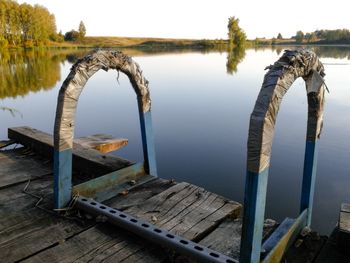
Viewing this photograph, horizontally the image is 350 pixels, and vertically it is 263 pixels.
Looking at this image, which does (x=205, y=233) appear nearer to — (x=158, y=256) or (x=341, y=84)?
(x=158, y=256)

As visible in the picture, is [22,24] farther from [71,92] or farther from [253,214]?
[253,214]

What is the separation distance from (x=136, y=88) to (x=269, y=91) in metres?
1.92

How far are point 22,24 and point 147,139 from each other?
77.0m

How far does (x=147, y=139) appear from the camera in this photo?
→ 11.4 feet

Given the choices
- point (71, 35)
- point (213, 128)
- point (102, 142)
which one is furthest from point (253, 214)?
point (71, 35)

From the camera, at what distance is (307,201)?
8.34 feet

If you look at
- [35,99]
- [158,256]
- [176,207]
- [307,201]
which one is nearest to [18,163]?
[176,207]

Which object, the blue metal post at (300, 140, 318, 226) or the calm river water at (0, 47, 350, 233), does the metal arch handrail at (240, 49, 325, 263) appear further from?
the calm river water at (0, 47, 350, 233)

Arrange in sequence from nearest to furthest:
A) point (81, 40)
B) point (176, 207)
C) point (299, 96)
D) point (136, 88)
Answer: point (176, 207) < point (136, 88) < point (299, 96) < point (81, 40)

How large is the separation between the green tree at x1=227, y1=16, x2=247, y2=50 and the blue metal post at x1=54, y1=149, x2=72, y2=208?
97.2m

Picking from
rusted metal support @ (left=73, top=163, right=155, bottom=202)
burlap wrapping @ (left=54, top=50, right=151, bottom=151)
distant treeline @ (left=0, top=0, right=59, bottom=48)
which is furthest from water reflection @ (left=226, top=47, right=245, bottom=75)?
distant treeline @ (left=0, top=0, right=59, bottom=48)

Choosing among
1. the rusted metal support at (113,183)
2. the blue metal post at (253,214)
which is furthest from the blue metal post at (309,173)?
the rusted metal support at (113,183)

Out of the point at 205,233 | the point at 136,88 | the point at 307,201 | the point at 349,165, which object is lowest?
the point at 349,165

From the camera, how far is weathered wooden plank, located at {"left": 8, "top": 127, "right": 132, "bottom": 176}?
11.7ft
